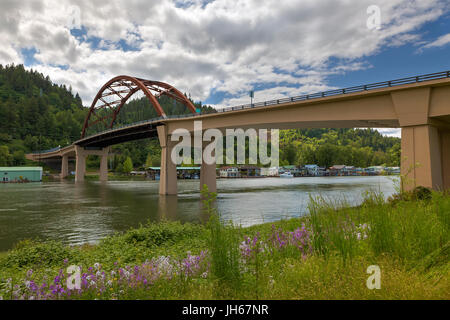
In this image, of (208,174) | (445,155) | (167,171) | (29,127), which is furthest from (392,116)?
(29,127)

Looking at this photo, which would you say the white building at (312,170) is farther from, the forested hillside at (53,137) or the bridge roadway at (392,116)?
the bridge roadway at (392,116)

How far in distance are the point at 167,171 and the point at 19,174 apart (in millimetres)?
65542

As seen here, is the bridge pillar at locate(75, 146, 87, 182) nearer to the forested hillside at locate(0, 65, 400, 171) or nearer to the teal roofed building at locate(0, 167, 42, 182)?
the teal roofed building at locate(0, 167, 42, 182)

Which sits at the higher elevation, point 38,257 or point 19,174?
point 19,174

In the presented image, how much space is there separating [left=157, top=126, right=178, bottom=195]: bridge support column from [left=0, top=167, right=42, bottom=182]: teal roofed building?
6165 centimetres

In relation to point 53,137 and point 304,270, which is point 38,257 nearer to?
point 304,270

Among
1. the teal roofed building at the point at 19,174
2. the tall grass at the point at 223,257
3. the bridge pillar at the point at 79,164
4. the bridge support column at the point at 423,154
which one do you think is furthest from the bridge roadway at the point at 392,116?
the teal roofed building at the point at 19,174

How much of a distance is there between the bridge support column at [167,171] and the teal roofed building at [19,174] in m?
61.7

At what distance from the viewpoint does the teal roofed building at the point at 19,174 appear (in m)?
83.5

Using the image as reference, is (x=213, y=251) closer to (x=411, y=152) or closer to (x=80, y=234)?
(x=80, y=234)

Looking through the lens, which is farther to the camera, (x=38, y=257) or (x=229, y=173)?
(x=229, y=173)

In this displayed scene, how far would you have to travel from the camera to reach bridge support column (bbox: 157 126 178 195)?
45375 mm

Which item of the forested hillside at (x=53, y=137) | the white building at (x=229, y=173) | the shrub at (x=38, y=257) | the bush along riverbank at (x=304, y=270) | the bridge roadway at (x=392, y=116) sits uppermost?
the forested hillside at (x=53, y=137)

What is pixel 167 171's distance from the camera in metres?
46.0
